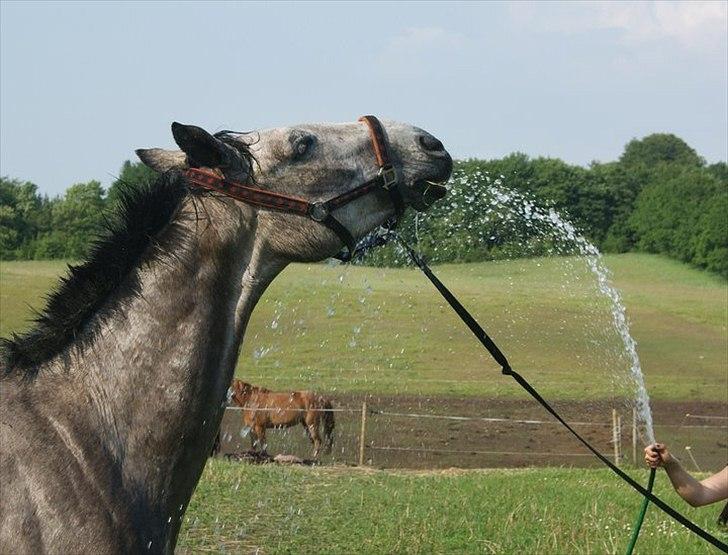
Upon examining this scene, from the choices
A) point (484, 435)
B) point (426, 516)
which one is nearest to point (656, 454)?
point (426, 516)

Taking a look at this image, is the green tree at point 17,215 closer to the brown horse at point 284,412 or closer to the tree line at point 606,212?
the tree line at point 606,212

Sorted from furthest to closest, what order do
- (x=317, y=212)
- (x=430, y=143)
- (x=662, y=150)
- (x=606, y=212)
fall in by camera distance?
(x=662, y=150)
(x=606, y=212)
(x=430, y=143)
(x=317, y=212)

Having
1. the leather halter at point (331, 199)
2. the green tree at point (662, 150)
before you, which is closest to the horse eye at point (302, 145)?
the leather halter at point (331, 199)

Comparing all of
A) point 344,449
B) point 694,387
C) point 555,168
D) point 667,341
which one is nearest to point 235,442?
point 344,449

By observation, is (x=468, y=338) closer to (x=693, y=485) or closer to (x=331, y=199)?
(x=693, y=485)

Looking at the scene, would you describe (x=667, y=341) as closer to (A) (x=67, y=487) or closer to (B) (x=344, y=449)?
(B) (x=344, y=449)

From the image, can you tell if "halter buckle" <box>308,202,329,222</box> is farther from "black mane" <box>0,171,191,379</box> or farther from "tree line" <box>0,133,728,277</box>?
"tree line" <box>0,133,728,277</box>

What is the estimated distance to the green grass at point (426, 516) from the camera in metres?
10.2

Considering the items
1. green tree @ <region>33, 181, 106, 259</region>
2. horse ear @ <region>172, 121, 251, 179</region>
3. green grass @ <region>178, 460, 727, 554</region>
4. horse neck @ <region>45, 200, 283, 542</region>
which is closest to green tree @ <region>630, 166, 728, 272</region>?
green tree @ <region>33, 181, 106, 259</region>

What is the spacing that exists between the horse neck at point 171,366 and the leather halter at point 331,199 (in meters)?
0.10

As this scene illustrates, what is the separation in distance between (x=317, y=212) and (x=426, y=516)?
300 inches

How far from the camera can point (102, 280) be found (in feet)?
13.7

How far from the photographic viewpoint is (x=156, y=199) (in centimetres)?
430

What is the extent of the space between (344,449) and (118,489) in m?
17.2
